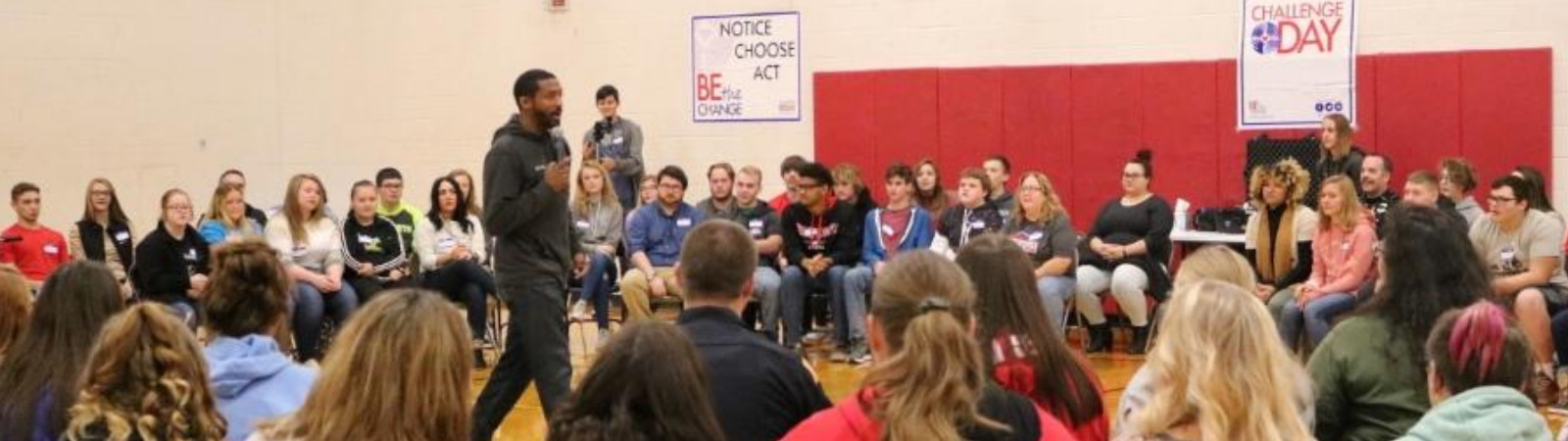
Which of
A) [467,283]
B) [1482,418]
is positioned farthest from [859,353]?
[1482,418]

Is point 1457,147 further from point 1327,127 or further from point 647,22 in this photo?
point 647,22

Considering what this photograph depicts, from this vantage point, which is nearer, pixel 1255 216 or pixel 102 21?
pixel 1255 216

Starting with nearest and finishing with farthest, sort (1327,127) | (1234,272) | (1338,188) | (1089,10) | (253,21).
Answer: (1234,272) < (1338,188) < (1327,127) < (1089,10) < (253,21)

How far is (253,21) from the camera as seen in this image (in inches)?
525

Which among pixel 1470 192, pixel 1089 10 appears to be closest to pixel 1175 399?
pixel 1470 192

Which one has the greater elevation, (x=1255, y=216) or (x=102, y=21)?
(x=102, y=21)

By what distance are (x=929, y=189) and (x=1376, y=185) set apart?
7.94 ft

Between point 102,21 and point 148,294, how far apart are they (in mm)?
3887

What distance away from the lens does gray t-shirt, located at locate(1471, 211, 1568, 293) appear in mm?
8156

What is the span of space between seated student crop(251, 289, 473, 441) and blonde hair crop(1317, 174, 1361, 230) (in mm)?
6383

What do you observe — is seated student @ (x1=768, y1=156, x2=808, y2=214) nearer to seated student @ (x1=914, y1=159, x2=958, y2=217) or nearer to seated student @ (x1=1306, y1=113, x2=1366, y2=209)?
seated student @ (x1=914, y1=159, x2=958, y2=217)

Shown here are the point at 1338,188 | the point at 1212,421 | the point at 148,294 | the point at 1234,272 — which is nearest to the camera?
the point at 1212,421

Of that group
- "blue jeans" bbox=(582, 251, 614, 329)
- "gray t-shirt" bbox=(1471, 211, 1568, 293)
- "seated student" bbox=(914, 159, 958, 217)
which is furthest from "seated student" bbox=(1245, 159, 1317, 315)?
"blue jeans" bbox=(582, 251, 614, 329)

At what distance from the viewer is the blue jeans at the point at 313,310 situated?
9.31 meters
